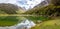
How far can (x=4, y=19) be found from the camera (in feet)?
3.31

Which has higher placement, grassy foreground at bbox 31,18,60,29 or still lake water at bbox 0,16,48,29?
still lake water at bbox 0,16,48,29

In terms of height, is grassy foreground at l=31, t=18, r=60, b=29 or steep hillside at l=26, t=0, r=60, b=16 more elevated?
steep hillside at l=26, t=0, r=60, b=16

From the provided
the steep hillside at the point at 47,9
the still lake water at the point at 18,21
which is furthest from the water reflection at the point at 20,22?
the steep hillside at the point at 47,9

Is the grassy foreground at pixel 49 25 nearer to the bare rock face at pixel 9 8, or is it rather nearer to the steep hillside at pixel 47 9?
the steep hillside at pixel 47 9

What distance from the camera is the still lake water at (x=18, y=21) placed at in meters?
0.94

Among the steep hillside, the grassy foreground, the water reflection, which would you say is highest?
the steep hillside

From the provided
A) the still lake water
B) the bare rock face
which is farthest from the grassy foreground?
the bare rock face

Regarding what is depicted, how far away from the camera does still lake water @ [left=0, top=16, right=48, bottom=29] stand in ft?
3.08

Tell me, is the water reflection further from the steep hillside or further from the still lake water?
the steep hillside

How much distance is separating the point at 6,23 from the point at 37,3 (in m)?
0.35

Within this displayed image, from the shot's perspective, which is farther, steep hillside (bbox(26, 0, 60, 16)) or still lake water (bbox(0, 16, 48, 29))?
steep hillside (bbox(26, 0, 60, 16))

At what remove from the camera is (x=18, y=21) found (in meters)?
0.98

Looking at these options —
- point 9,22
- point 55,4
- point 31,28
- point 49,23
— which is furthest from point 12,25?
point 55,4

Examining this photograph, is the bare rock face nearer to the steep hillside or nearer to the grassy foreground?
the steep hillside
